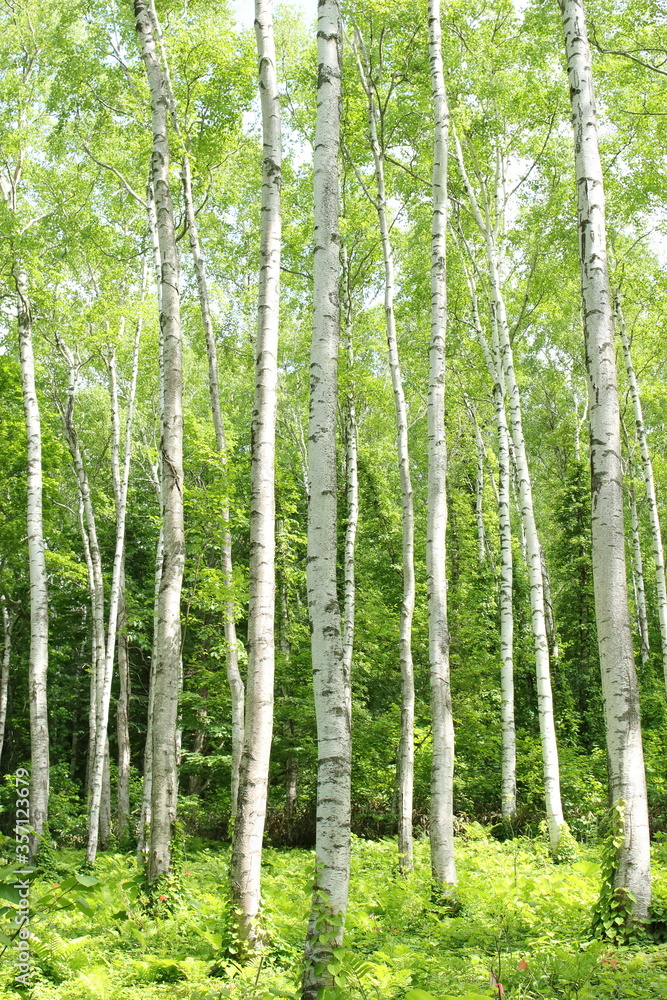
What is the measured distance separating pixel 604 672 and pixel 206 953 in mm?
3548

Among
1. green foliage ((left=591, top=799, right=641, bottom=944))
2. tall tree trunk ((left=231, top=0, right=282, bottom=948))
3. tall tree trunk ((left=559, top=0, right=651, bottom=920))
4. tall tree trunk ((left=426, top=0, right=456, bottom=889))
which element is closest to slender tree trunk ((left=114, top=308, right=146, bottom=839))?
tall tree trunk ((left=426, top=0, right=456, bottom=889))

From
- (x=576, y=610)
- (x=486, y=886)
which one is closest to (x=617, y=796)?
(x=486, y=886)

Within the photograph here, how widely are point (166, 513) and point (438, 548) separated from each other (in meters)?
2.76

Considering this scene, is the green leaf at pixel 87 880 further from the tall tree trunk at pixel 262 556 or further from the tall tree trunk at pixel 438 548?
the tall tree trunk at pixel 438 548

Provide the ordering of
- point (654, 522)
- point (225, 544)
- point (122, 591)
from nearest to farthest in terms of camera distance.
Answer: point (225, 544) < point (654, 522) < point (122, 591)

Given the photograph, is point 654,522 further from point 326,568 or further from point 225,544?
point 326,568

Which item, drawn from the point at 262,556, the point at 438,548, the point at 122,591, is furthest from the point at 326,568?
the point at 122,591

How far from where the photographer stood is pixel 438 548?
730 cm

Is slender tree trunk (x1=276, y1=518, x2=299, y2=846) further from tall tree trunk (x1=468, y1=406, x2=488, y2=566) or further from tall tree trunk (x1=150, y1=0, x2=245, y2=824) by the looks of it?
tall tree trunk (x1=468, y1=406, x2=488, y2=566)

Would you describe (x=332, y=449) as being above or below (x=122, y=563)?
below

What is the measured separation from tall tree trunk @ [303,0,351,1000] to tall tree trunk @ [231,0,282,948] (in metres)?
0.91

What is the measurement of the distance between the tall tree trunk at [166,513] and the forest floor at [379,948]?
81cm

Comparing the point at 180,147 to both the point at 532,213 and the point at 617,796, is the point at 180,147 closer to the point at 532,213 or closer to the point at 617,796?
the point at 532,213

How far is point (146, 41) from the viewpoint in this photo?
7.55m
